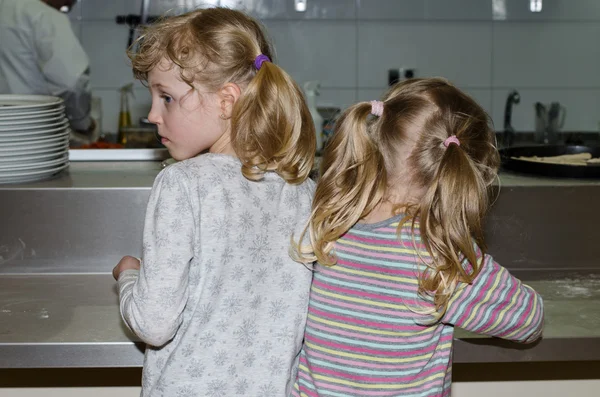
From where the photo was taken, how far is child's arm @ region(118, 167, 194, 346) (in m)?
0.98

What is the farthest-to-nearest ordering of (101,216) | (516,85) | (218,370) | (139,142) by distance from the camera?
(516,85), (139,142), (101,216), (218,370)

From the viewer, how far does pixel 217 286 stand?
1.02 metres

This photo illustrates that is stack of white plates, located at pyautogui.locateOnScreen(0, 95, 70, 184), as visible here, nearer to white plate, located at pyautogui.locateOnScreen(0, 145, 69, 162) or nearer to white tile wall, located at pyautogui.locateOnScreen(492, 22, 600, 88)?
white plate, located at pyautogui.locateOnScreen(0, 145, 69, 162)

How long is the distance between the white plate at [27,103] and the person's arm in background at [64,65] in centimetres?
98

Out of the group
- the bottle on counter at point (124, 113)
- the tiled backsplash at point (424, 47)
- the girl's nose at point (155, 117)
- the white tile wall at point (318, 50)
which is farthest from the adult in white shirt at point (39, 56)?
the girl's nose at point (155, 117)

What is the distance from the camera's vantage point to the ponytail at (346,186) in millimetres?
1085

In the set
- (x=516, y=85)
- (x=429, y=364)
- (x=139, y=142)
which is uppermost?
(x=516, y=85)

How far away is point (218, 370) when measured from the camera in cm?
103

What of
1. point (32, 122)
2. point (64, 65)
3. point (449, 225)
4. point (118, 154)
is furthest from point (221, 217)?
point (64, 65)

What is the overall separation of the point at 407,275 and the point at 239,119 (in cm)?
31

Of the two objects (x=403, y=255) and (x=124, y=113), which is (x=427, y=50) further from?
(x=403, y=255)

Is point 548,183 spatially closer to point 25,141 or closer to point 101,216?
point 101,216

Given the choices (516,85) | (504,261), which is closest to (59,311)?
→ (504,261)

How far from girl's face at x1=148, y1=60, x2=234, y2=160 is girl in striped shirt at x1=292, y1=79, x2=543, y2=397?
0.17 m
